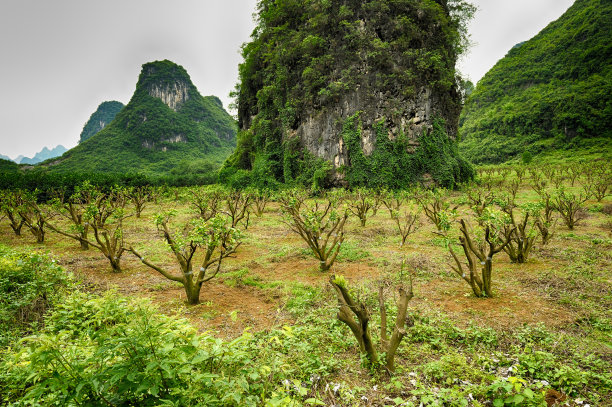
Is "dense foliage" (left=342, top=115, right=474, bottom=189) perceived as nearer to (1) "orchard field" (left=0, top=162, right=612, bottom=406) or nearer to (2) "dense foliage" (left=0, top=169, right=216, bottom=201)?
(1) "orchard field" (left=0, top=162, right=612, bottom=406)

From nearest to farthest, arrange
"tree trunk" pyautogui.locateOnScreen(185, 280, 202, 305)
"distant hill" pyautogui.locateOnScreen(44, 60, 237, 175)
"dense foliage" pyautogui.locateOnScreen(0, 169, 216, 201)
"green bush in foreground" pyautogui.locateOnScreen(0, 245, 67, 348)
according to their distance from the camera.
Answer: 1. "green bush in foreground" pyautogui.locateOnScreen(0, 245, 67, 348)
2. "tree trunk" pyautogui.locateOnScreen(185, 280, 202, 305)
3. "dense foliage" pyautogui.locateOnScreen(0, 169, 216, 201)
4. "distant hill" pyautogui.locateOnScreen(44, 60, 237, 175)

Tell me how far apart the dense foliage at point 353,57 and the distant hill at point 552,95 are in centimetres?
1629

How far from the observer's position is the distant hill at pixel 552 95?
48.1m

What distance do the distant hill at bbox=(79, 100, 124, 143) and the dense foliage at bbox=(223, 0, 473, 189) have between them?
162 metres

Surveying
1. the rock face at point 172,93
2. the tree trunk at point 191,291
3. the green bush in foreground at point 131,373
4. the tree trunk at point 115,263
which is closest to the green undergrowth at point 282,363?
the green bush in foreground at point 131,373

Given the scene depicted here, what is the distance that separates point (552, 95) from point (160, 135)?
104480 millimetres

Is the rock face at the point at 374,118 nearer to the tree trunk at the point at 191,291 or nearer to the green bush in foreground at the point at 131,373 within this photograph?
the tree trunk at the point at 191,291

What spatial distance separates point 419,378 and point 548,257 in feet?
24.6

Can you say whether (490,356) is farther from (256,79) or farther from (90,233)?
(256,79)

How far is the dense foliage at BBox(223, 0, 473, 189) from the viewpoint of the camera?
26938mm

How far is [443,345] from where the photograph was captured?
4.18 meters

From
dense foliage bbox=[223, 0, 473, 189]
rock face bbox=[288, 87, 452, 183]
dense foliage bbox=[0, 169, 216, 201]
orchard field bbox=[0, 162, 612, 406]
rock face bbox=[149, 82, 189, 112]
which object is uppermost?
rock face bbox=[149, 82, 189, 112]

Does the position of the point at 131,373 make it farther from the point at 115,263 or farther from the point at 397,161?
the point at 397,161

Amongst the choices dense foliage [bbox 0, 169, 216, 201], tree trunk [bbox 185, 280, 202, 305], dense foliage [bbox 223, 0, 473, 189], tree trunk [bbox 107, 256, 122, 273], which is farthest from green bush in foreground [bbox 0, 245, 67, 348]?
dense foliage [bbox 223, 0, 473, 189]
